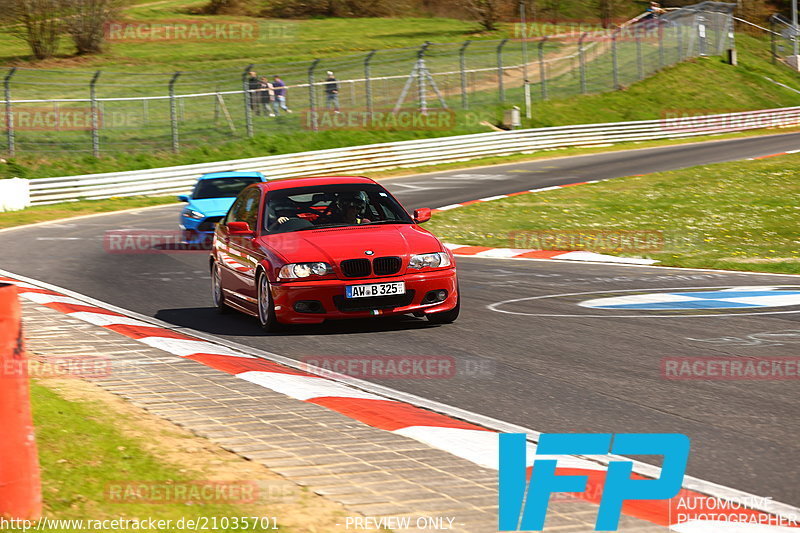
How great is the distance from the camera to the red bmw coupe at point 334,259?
1001 centimetres

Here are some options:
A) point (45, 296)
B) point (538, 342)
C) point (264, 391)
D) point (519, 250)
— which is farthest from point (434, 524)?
point (519, 250)

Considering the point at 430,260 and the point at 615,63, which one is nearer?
the point at 430,260

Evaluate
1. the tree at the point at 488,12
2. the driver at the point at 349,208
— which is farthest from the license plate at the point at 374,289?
the tree at the point at 488,12

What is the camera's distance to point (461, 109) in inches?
1791

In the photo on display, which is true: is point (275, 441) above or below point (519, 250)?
above

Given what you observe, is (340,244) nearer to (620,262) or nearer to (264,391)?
(264,391)

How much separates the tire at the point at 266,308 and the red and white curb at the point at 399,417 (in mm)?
678

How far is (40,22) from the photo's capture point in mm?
53344

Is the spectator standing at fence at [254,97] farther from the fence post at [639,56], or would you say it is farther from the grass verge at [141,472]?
the grass verge at [141,472]

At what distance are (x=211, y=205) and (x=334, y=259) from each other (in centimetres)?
1039

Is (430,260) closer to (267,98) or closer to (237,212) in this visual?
(237,212)

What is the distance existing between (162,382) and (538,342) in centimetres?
322

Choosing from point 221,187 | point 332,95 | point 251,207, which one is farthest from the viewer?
point 332,95

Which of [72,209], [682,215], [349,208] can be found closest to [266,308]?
[349,208]
